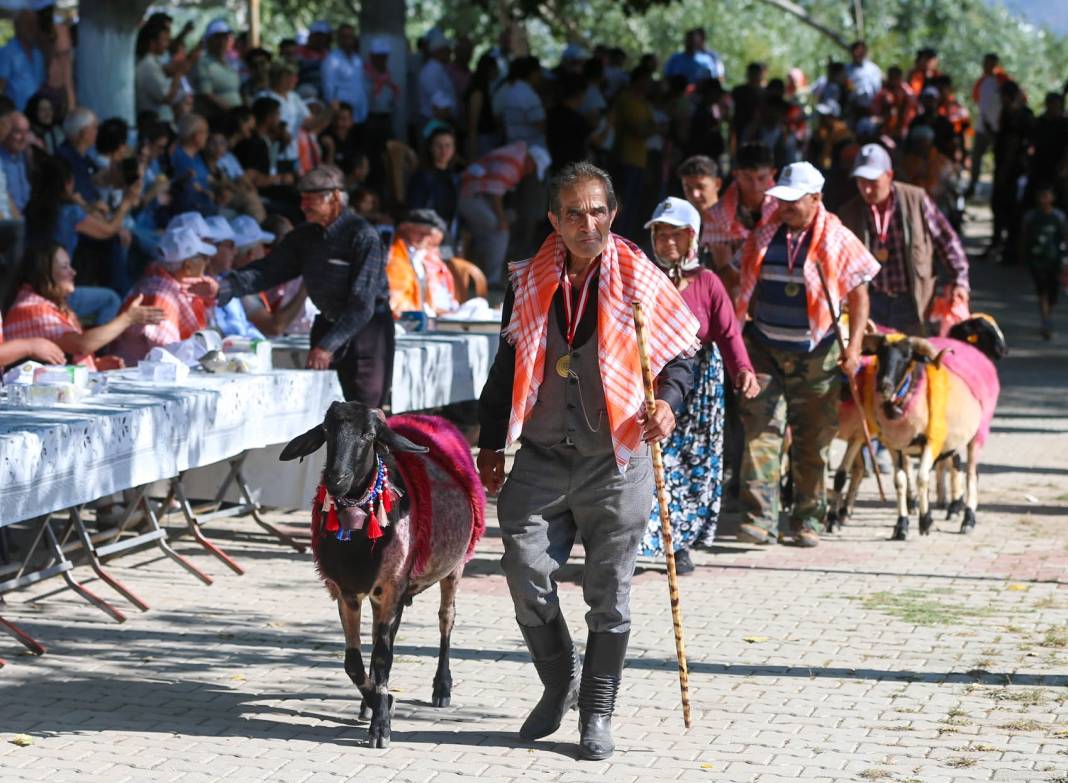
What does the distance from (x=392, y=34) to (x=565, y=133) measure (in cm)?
227

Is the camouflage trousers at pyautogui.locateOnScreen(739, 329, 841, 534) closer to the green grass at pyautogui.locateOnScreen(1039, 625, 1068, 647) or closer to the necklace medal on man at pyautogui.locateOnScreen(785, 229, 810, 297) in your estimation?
the necklace medal on man at pyautogui.locateOnScreen(785, 229, 810, 297)

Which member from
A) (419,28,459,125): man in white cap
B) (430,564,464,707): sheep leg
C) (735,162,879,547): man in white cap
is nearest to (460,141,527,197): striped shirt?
(419,28,459,125): man in white cap

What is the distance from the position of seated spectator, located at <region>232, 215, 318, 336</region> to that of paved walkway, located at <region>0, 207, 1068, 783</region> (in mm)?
2075

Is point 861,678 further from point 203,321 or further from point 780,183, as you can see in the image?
point 203,321

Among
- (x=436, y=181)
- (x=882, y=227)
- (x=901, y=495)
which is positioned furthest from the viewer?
(x=436, y=181)

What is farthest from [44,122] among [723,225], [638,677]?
[638,677]

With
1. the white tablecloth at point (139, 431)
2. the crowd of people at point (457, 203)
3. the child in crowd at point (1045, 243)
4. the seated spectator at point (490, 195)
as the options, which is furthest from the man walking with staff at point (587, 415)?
the child in crowd at point (1045, 243)

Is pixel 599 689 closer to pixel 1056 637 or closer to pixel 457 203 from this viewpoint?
pixel 1056 637

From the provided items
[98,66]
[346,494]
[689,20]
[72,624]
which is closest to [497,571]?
[72,624]

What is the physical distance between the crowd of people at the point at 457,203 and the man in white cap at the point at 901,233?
17mm

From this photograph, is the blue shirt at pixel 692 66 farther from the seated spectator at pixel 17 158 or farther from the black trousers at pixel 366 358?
the black trousers at pixel 366 358

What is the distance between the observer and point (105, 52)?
15.3m

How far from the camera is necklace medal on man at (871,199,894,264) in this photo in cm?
1141

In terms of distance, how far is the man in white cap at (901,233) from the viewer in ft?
37.1
